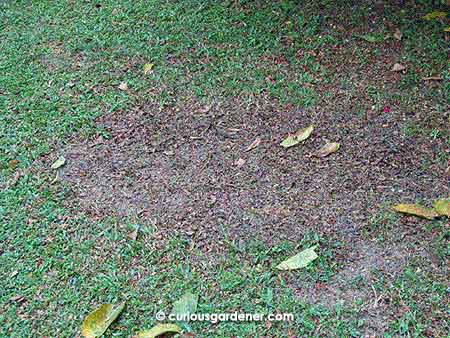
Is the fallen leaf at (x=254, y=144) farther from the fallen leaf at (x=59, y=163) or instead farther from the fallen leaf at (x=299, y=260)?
the fallen leaf at (x=59, y=163)

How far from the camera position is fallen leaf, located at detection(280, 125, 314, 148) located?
2.69 metres

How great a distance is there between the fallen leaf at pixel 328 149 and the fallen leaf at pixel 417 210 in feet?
1.36

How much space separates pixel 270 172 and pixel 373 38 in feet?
4.02

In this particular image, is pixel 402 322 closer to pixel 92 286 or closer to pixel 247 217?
pixel 247 217

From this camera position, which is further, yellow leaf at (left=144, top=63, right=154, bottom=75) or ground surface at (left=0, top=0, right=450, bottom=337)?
yellow leaf at (left=144, top=63, right=154, bottom=75)

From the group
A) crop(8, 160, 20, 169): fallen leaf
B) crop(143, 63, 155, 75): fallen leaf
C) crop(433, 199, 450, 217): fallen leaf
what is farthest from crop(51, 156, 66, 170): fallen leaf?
crop(433, 199, 450, 217): fallen leaf

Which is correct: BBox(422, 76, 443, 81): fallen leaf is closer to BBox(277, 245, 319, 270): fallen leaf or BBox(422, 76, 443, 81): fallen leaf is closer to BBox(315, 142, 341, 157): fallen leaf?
BBox(315, 142, 341, 157): fallen leaf

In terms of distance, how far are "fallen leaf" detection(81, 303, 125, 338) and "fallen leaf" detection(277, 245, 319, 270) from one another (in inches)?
23.0

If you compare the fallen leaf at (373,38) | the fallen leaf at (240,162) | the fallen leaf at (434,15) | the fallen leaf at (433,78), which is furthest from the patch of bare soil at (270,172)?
the fallen leaf at (434,15)

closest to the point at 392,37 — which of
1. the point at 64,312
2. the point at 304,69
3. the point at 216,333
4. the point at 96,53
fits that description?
the point at 304,69

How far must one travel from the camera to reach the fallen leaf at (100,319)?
6.54 ft

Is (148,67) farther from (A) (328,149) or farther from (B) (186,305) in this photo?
(B) (186,305)

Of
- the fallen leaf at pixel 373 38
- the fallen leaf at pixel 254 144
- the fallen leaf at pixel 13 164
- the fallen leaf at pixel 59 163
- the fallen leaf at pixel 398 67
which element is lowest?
the fallen leaf at pixel 398 67

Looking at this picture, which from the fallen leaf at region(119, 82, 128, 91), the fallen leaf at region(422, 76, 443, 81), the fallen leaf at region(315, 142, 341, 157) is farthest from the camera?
the fallen leaf at region(119, 82, 128, 91)
